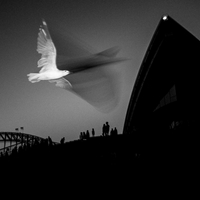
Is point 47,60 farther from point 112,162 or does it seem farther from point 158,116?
point 158,116

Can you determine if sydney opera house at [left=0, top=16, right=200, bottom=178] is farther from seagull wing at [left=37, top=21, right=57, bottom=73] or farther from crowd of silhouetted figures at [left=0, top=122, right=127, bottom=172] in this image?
seagull wing at [left=37, top=21, right=57, bottom=73]

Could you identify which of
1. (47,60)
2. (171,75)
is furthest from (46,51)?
(171,75)

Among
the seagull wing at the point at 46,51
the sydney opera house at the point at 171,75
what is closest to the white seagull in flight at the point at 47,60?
the seagull wing at the point at 46,51

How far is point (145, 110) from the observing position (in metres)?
22.4

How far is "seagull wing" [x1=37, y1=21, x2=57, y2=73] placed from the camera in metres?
7.55

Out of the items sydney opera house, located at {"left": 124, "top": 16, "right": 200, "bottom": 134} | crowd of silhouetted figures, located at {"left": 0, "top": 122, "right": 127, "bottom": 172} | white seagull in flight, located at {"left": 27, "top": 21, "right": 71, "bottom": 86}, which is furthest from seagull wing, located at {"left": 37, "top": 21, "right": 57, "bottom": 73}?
sydney opera house, located at {"left": 124, "top": 16, "right": 200, "bottom": 134}

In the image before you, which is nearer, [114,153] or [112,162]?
[112,162]

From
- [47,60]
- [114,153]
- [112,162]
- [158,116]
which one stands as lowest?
[112,162]

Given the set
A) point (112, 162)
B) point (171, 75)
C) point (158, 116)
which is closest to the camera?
point (112, 162)

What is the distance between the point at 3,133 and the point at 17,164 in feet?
137

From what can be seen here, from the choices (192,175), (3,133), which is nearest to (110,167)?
(192,175)

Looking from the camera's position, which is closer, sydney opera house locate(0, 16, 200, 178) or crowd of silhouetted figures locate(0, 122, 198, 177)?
crowd of silhouetted figures locate(0, 122, 198, 177)

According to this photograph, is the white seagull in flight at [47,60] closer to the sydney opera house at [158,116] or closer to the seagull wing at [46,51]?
the seagull wing at [46,51]

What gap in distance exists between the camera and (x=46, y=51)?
8.73 m
